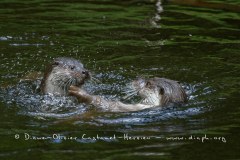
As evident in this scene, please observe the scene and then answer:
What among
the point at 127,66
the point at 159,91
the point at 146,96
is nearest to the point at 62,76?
the point at 146,96

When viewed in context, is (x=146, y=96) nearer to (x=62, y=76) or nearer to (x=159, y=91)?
(x=159, y=91)

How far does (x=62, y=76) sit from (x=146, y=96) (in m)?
0.84

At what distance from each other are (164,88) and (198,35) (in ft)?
12.2

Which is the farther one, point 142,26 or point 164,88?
point 142,26

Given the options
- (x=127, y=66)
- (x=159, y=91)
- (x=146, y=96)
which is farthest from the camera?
(x=127, y=66)

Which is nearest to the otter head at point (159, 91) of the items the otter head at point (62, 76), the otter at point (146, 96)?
the otter at point (146, 96)

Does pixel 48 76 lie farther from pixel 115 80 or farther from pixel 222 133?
pixel 222 133

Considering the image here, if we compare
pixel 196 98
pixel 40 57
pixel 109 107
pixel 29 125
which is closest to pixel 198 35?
pixel 40 57

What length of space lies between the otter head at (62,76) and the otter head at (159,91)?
1.75 ft

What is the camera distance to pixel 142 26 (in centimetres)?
1002

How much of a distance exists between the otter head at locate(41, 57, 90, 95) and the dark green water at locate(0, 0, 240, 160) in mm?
269

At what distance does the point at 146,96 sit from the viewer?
6070mm

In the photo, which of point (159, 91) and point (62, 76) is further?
point (62, 76)

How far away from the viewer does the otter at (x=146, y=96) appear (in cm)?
577
